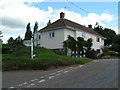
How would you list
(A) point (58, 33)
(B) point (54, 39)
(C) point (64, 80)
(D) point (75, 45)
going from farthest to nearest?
(B) point (54, 39)
(A) point (58, 33)
(D) point (75, 45)
(C) point (64, 80)

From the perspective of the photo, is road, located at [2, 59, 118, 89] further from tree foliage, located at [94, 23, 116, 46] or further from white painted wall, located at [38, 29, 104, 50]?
tree foliage, located at [94, 23, 116, 46]

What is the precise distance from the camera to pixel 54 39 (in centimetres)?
3372

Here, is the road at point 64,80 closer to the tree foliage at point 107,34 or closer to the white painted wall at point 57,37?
the white painted wall at point 57,37

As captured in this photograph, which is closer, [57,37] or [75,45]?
[75,45]

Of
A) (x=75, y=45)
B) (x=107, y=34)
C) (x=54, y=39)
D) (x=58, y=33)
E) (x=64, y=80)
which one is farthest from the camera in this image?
(x=107, y=34)

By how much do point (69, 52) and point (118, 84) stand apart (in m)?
21.0

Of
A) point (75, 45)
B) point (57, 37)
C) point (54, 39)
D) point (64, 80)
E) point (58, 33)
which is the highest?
point (58, 33)

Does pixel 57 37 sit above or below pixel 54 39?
above

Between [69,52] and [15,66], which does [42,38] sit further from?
[15,66]

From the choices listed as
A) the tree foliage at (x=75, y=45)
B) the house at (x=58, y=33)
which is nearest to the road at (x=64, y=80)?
the tree foliage at (x=75, y=45)

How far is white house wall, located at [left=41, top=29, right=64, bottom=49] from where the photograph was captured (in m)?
32.7

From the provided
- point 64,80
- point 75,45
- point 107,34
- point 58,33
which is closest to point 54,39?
point 58,33

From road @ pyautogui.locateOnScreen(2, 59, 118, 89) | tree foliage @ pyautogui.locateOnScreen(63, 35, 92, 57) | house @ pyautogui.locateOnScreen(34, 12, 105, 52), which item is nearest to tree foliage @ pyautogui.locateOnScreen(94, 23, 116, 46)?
house @ pyautogui.locateOnScreen(34, 12, 105, 52)

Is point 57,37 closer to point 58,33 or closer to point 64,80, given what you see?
point 58,33
